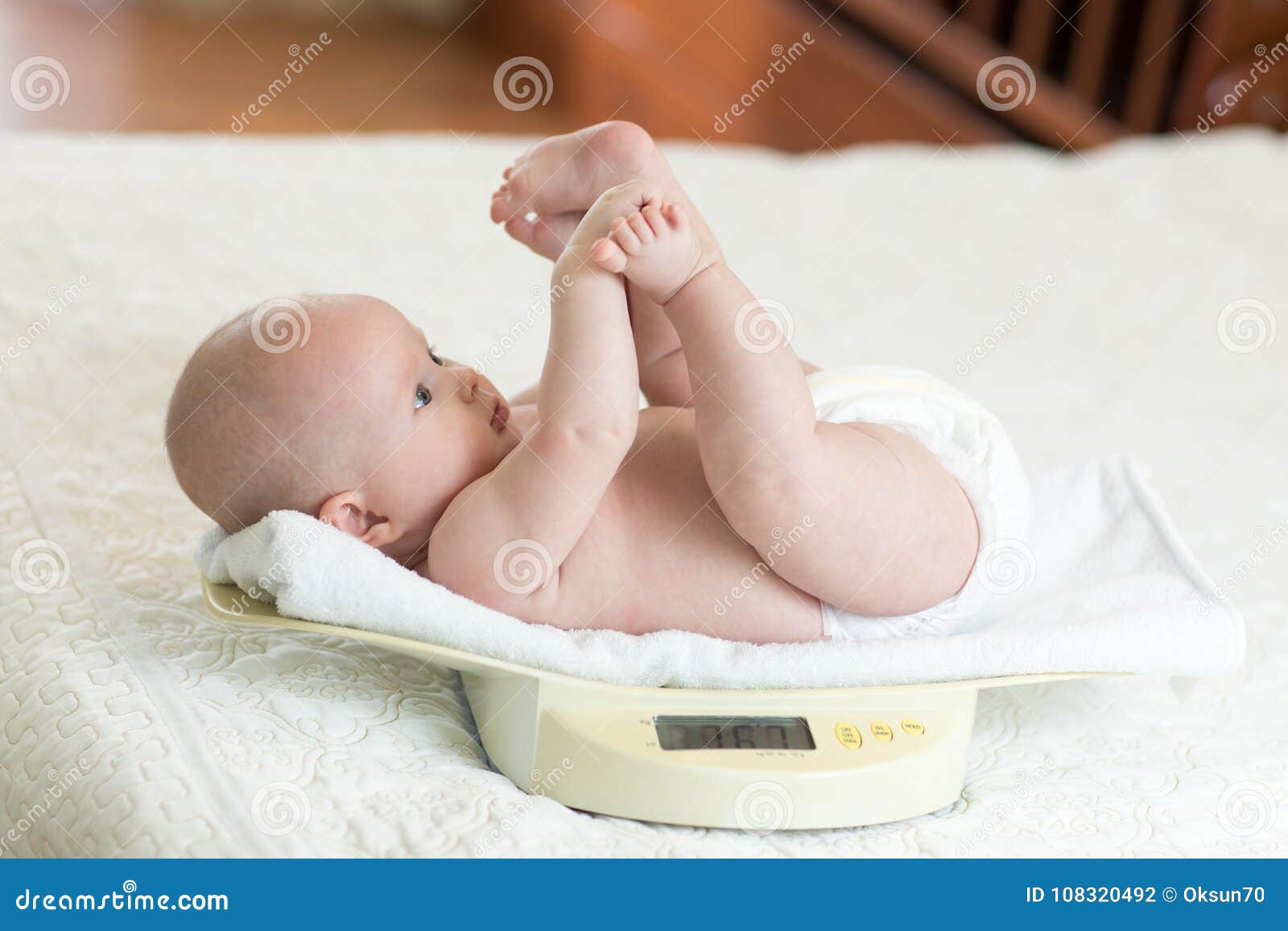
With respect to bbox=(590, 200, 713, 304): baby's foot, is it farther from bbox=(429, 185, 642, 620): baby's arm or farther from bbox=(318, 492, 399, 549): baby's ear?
bbox=(318, 492, 399, 549): baby's ear

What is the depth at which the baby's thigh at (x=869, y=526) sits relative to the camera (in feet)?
3.12

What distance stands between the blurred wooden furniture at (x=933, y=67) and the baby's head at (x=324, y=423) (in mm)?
2551

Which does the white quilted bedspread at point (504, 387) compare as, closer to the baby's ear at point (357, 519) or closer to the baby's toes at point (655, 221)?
the baby's ear at point (357, 519)

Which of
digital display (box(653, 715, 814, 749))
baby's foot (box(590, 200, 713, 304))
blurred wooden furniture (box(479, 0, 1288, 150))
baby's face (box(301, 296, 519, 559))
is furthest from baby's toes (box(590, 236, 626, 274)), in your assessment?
blurred wooden furniture (box(479, 0, 1288, 150))

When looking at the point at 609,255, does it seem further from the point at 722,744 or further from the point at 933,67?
the point at 933,67

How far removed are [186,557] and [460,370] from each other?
0.31 metres

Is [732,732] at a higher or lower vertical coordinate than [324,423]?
lower

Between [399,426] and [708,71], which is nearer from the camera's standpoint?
[399,426]

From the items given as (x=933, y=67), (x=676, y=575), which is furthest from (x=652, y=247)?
(x=933, y=67)

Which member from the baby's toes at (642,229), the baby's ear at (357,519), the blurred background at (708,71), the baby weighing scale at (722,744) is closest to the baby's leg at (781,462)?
the baby's toes at (642,229)

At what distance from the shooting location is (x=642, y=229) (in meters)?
0.88

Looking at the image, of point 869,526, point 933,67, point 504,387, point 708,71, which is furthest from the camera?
point 708,71

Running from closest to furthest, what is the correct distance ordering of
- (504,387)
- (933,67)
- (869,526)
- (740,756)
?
(740,756) < (869,526) < (504,387) < (933,67)

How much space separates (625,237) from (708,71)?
2.93 metres
